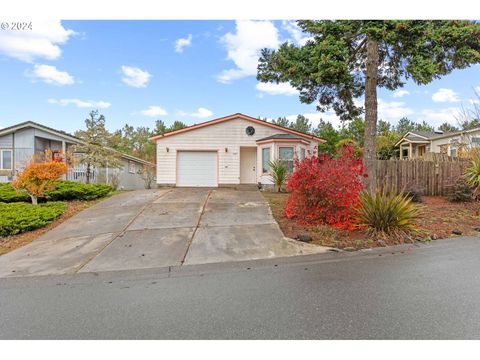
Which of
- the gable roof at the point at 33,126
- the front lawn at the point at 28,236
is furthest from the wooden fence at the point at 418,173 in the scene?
the gable roof at the point at 33,126

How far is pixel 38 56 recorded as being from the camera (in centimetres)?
1037

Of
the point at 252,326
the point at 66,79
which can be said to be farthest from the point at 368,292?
the point at 66,79

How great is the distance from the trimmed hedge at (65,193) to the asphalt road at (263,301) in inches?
297

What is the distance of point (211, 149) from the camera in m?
15.2

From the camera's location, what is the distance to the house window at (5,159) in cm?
1706

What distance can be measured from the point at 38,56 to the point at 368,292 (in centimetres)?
1380

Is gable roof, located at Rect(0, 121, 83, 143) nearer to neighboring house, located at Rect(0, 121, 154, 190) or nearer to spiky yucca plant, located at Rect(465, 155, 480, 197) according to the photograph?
neighboring house, located at Rect(0, 121, 154, 190)

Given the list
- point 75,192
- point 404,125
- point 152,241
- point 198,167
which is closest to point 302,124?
A: point 404,125

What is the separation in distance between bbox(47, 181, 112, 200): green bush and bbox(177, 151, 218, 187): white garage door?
473 centimetres

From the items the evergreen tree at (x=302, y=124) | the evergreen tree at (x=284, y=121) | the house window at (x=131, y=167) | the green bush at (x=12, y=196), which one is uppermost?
the evergreen tree at (x=284, y=121)

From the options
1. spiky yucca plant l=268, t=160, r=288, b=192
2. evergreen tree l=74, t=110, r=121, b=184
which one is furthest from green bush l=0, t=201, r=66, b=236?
spiky yucca plant l=268, t=160, r=288, b=192

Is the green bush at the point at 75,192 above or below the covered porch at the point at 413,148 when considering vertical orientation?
below

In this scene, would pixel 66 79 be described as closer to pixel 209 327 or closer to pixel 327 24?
pixel 327 24

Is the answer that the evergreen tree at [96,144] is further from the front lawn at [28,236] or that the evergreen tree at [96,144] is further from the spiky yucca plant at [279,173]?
the spiky yucca plant at [279,173]
